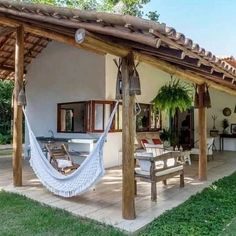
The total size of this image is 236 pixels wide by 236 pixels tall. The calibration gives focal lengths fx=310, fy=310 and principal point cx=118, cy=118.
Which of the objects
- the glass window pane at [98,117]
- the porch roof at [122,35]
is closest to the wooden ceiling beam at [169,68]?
the porch roof at [122,35]

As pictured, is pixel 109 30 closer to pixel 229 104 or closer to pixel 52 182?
pixel 52 182

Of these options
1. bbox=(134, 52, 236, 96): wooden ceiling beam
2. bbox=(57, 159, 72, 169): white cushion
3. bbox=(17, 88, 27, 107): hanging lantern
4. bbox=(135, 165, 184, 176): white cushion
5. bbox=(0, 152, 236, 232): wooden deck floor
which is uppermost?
bbox=(134, 52, 236, 96): wooden ceiling beam

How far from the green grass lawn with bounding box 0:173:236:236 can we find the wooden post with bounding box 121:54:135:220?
0.40 metres

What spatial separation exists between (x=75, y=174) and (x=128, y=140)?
109cm

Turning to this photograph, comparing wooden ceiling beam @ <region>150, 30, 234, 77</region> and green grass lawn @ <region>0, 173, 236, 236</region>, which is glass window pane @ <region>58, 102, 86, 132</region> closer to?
green grass lawn @ <region>0, 173, 236, 236</region>

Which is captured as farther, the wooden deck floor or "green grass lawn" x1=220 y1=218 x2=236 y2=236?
the wooden deck floor

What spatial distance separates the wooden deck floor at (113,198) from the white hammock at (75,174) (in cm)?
25

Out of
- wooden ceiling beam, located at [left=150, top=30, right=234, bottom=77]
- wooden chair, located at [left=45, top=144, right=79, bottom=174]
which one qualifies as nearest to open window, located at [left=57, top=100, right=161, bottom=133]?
wooden chair, located at [left=45, top=144, right=79, bottom=174]

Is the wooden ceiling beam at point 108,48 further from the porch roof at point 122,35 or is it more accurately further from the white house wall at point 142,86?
the white house wall at point 142,86

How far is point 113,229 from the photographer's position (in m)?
3.82

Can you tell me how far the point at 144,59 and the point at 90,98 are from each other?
4006 millimetres

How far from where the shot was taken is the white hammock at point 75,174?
14.2ft

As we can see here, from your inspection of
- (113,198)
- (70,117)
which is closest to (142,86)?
(70,117)

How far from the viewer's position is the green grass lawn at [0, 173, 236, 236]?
150 inches
